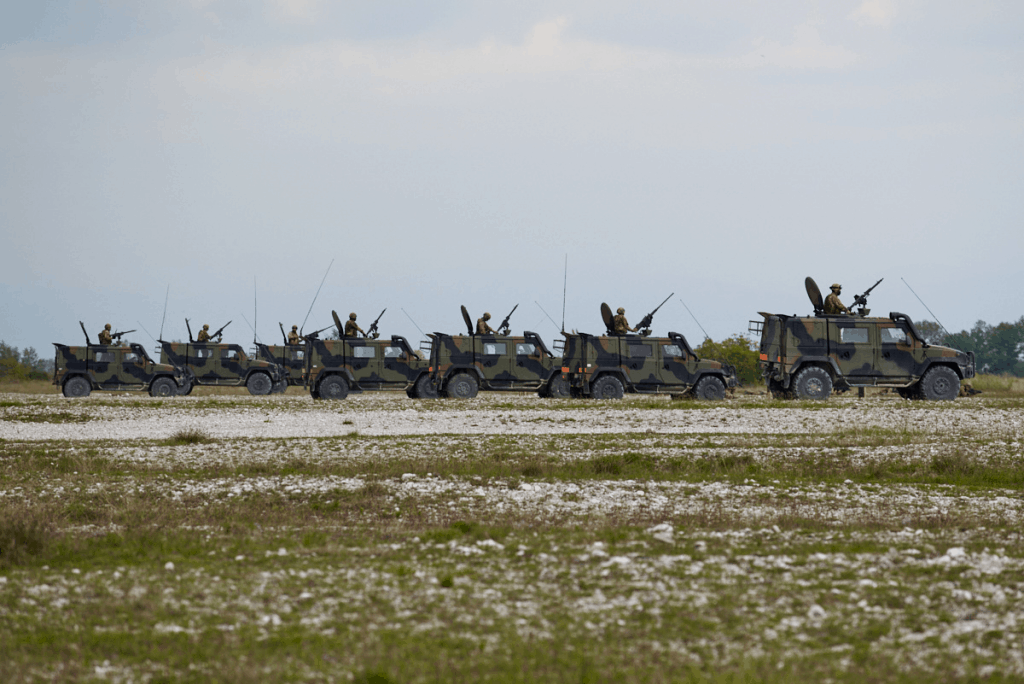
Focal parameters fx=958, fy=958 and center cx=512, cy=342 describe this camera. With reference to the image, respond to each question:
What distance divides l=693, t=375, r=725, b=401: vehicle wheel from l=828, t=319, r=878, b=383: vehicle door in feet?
11.7

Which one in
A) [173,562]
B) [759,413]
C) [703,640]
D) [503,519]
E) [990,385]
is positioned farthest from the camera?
[990,385]

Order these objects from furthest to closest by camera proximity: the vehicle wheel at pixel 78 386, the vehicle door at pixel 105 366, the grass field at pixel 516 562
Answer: the vehicle door at pixel 105 366
the vehicle wheel at pixel 78 386
the grass field at pixel 516 562

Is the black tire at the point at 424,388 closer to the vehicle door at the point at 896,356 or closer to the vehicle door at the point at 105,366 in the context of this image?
the vehicle door at the point at 105,366

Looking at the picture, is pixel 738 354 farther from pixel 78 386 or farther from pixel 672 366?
pixel 78 386

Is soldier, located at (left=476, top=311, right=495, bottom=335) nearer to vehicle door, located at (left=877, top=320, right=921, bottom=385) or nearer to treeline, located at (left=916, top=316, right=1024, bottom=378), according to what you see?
vehicle door, located at (left=877, top=320, right=921, bottom=385)

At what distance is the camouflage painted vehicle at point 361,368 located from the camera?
32.0 m

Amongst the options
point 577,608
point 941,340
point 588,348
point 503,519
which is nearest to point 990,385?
point 588,348

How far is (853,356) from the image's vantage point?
27.0m

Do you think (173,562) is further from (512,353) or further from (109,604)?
(512,353)

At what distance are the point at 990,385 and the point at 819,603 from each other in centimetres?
3249

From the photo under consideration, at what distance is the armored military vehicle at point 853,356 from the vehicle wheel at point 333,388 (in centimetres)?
1393

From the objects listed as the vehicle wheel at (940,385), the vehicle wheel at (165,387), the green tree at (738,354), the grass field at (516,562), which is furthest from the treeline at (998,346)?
the grass field at (516,562)

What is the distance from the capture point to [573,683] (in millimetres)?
4719

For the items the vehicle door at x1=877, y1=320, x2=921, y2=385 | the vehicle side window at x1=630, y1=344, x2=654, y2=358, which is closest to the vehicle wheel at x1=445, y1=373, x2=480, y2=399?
the vehicle side window at x1=630, y1=344, x2=654, y2=358
